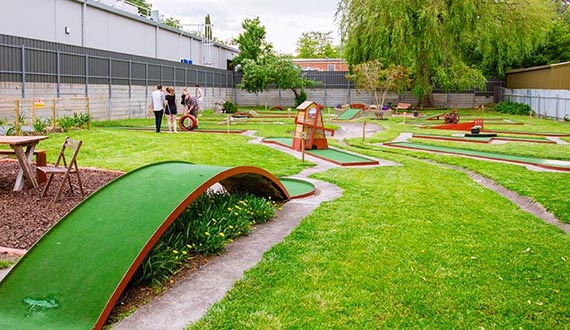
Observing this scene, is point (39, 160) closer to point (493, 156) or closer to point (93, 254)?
point (93, 254)

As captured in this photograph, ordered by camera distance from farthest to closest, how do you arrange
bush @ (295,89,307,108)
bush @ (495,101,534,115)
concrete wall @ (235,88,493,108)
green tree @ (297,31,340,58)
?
1. green tree @ (297,31,340,58)
2. concrete wall @ (235,88,493,108)
3. bush @ (295,89,307,108)
4. bush @ (495,101,534,115)

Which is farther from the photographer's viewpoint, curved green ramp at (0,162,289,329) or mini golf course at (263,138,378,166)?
mini golf course at (263,138,378,166)

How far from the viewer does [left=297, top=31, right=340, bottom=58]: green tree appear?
8300cm

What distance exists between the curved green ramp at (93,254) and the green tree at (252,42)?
4235 cm

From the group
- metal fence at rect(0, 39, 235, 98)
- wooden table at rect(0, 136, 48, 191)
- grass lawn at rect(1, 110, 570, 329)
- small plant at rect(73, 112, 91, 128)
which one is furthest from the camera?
metal fence at rect(0, 39, 235, 98)

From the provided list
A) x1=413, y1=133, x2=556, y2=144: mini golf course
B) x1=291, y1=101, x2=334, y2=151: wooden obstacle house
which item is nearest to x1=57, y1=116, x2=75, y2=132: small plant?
x1=291, y1=101, x2=334, y2=151: wooden obstacle house

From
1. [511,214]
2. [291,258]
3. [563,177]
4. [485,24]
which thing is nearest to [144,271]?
[291,258]

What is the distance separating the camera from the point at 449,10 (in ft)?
115

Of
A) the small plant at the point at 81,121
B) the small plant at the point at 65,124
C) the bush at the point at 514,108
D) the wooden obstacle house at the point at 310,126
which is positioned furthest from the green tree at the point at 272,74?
the wooden obstacle house at the point at 310,126

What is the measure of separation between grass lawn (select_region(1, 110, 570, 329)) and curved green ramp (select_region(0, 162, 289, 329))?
30.2 inches

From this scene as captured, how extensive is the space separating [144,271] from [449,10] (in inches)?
1313

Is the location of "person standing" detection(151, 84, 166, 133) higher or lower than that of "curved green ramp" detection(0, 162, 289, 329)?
higher

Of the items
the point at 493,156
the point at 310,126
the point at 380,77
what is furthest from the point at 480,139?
the point at 380,77

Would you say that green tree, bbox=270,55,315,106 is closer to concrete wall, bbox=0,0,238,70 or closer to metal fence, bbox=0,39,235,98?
concrete wall, bbox=0,0,238,70
